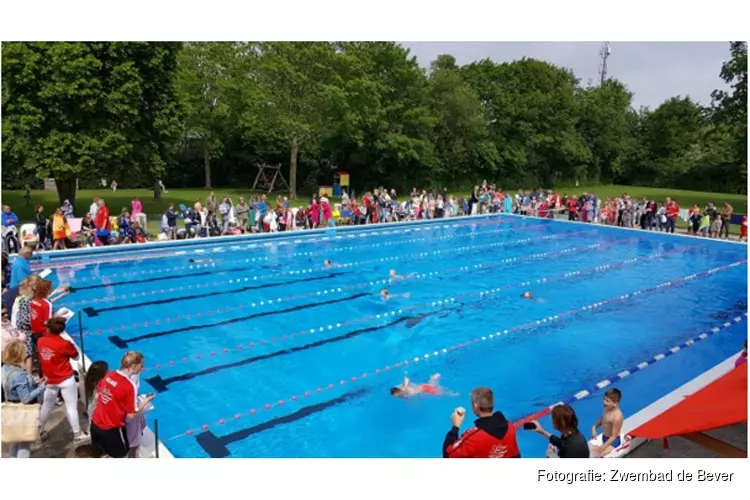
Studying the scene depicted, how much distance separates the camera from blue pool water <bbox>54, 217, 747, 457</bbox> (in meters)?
6.68

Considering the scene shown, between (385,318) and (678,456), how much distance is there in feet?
19.1

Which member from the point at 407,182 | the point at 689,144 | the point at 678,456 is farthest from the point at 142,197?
the point at 689,144

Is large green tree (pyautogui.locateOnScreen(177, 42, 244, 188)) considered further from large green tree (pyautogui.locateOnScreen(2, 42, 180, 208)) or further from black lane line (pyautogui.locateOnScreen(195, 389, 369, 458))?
black lane line (pyautogui.locateOnScreen(195, 389, 369, 458))

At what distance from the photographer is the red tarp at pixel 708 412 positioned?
4176 mm

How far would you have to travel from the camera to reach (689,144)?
48.7 meters

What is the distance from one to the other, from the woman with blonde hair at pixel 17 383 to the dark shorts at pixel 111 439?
672 millimetres

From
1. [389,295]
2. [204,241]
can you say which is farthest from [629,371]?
[204,241]

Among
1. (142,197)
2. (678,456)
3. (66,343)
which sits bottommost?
(678,456)

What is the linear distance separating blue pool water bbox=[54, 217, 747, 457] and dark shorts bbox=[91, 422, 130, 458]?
1286mm

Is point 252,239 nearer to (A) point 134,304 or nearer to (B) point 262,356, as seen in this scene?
(A) point 134,304

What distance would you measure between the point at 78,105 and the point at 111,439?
16.8m

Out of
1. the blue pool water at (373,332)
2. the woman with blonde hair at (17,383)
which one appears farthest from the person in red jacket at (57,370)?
the blue pool water at (373,332)

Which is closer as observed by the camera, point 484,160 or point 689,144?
point 484,160

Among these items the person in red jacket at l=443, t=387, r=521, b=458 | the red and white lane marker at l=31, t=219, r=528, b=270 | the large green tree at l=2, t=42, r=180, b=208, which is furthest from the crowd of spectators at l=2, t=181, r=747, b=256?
the person in red jacket at l=443, t=387, r=521, b=458
